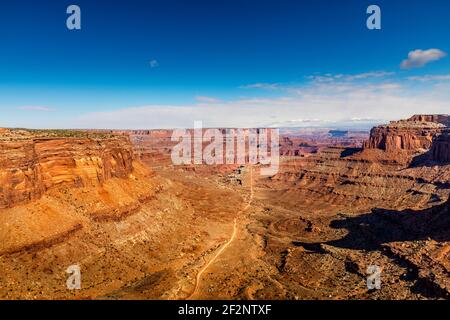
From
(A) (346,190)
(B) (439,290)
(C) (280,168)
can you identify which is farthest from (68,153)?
(C) (280,168)

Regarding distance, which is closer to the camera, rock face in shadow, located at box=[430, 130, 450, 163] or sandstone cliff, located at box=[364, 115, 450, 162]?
rock face in shadow, located at box=[430, 130, 450, 163]

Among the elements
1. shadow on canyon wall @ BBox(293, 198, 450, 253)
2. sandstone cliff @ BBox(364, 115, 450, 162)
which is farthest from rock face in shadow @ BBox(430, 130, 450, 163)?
shadow on canyon wall @ BBox(293, 198, 450, 253)

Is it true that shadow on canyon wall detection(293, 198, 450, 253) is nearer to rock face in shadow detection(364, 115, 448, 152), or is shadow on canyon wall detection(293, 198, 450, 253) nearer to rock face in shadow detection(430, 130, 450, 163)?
rock face in shadow detection(430, 130, 450, 163)

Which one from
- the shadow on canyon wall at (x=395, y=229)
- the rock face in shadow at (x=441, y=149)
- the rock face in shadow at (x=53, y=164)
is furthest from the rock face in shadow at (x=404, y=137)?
the rock face in shadow at (x=53, y=164)

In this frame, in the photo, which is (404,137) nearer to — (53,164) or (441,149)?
(441,149)

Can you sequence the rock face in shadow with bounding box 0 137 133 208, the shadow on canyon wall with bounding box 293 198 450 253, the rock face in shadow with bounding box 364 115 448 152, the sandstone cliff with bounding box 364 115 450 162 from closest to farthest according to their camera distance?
the rock face in shadow with bounding box 0 137 133 208, the shadow on canyon wall with bounding box 293 198 450 253, the sandstone cliff with bounding box 364 115 450 162, the rock face in shadow with bounding box 364 115 448 152

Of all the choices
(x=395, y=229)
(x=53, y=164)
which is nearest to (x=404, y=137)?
(x=395, y=229)

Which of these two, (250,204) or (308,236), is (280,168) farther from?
(308,236)

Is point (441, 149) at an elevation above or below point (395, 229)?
above
